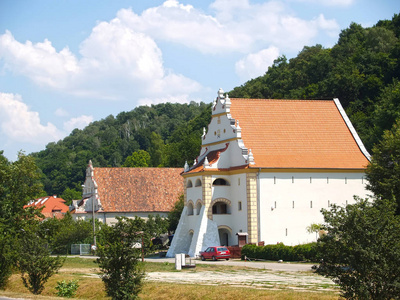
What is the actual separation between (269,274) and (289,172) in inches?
825

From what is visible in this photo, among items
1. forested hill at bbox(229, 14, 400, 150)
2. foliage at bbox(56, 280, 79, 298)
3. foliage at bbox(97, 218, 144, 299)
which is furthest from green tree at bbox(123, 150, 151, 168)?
foliage at bbox(97, 218, 144, 299)

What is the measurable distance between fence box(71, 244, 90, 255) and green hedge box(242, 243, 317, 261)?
22.7 meters

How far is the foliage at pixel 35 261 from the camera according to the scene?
1231 inches

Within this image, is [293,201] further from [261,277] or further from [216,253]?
[261,277]

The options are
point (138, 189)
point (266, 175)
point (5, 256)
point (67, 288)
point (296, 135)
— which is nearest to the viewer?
point (67, 288)

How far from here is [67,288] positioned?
32.9 m

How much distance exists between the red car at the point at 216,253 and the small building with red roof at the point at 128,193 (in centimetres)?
2695

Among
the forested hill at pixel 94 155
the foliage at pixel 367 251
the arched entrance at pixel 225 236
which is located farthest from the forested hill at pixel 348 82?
the foliage at pixel 367 251

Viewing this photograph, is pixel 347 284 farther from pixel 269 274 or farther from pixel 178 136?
pixel 178 136

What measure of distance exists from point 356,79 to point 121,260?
64443 mm

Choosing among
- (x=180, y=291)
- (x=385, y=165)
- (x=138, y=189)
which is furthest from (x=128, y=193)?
(x=180, y=291)

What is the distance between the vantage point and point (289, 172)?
57.9 m

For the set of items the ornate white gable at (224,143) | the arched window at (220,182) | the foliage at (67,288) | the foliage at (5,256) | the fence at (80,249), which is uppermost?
the ornate white gable at (224,143)

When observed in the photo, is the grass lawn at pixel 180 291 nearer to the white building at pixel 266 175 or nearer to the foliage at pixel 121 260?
the foliage at pixel 121 260
